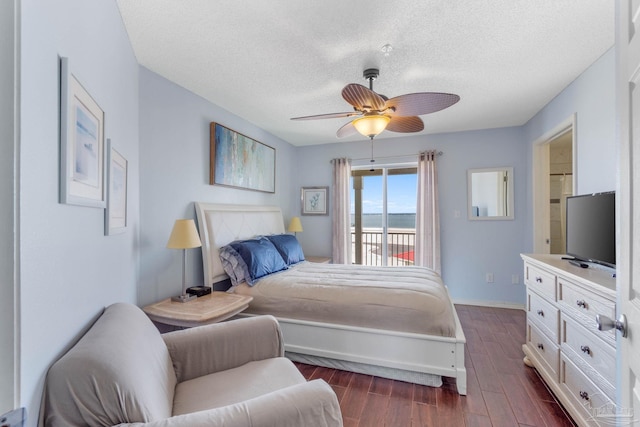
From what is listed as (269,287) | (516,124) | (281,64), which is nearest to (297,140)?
(281,64)

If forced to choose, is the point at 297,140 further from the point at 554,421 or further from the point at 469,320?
the point at 554,421

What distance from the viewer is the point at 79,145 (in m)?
1.03

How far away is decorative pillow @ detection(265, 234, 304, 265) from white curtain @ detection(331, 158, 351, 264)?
3.59 ft

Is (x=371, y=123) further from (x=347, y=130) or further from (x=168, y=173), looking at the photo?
(x=168, y=173)

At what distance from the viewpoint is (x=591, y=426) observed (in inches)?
61.0

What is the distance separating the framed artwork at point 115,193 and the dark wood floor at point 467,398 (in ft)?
5.80

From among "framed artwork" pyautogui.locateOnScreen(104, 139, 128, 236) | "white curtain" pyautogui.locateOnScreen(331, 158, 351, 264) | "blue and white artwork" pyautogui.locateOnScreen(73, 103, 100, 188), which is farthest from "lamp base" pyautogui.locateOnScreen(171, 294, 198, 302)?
"white curtain" pyautogui.locateOnScreen(331, 158, 351, 264)

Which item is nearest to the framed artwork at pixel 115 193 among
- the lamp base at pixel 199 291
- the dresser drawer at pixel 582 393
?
the lamp base at pixel 199 291

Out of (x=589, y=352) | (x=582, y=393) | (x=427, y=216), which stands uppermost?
(x=427, y=216)

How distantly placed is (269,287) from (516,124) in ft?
12.5

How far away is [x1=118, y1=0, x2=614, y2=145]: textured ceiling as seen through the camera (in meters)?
1.66

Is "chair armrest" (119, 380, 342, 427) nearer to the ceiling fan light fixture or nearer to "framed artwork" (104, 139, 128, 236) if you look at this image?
"framed artwork" (104, 139, 128, 236)

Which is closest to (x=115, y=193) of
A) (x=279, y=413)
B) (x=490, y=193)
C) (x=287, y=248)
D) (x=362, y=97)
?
(x=279, y=413)

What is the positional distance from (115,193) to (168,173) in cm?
104
